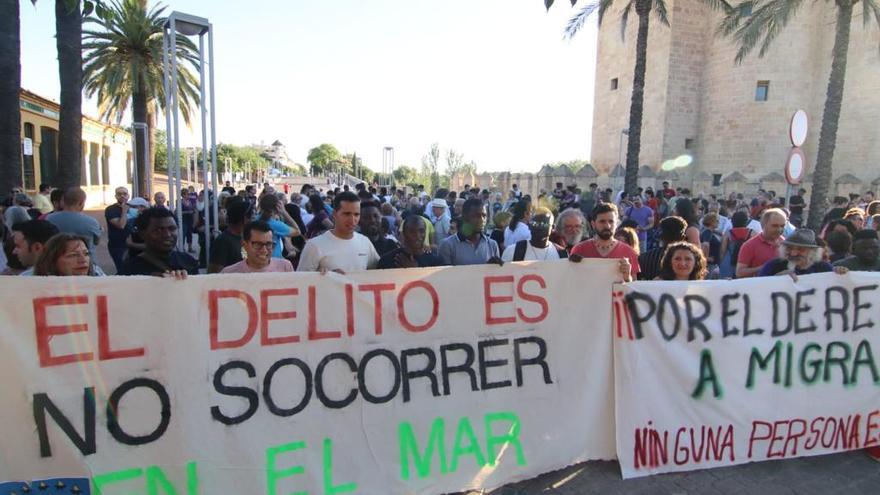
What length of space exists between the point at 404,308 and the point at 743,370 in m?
2.13

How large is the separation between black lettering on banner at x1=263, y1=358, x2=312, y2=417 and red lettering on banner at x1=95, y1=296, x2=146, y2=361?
617 mm

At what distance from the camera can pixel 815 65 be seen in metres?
26.2

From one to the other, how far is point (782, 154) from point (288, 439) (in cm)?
2962

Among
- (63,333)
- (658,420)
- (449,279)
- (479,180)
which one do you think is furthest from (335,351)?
(479,180)

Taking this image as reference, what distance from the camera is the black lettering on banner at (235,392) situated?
8.59ft

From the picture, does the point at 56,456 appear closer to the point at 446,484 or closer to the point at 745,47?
the point at 446,484

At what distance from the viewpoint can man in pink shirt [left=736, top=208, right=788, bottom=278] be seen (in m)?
4.51

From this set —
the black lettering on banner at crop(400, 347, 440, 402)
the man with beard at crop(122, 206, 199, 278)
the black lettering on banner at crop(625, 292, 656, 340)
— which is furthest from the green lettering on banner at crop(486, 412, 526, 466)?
the man with beard at crop(122, 206, 199, 278)

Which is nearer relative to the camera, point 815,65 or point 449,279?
point 449,279

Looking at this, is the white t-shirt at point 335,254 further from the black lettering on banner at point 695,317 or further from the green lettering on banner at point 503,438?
the black lettering on banner at point 695,317

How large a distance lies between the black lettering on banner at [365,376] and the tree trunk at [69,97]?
9.63 meters

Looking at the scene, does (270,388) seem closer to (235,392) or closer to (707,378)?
(235,392)

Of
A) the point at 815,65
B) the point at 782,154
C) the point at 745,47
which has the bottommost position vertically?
the point at 782,154

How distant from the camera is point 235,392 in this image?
104 inches
